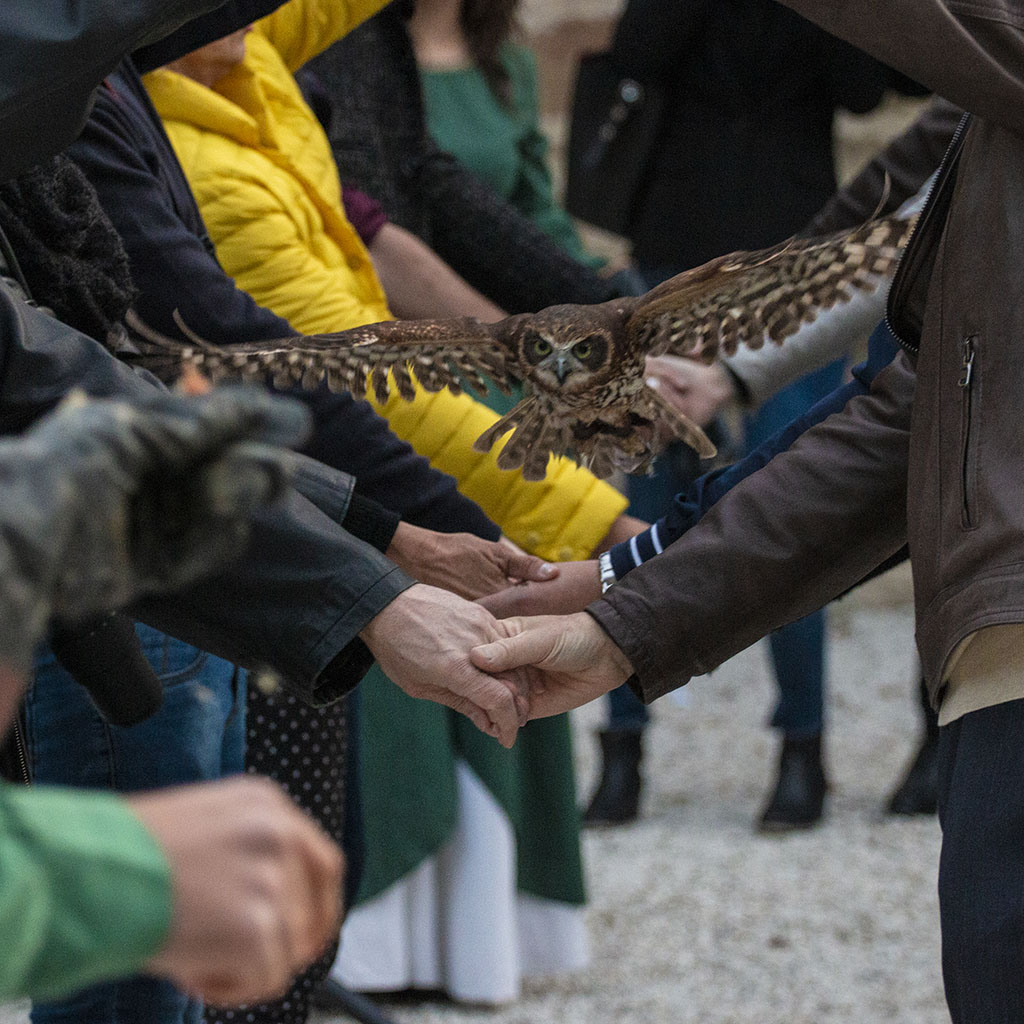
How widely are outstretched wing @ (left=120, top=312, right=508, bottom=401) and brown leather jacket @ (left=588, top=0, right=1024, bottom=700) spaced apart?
0.30 metres

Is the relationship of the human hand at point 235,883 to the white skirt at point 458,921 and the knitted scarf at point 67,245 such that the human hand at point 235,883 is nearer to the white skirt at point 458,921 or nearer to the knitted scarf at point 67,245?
the knitted scarf at point 67,245

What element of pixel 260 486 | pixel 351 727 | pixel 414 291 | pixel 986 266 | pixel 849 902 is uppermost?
pixel 260 486

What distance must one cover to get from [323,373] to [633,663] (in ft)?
1.51

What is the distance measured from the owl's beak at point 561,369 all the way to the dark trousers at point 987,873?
1.78 ft

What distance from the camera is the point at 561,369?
1.52 meters

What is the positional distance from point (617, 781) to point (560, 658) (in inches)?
90.1

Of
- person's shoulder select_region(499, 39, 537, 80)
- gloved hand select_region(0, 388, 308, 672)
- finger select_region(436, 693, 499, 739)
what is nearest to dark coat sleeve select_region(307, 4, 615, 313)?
person's shoulder select_region(499, 39, 537, 80)

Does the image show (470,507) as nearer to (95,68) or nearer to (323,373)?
(323,373)

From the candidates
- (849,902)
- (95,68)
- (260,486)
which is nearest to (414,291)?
(95,68)

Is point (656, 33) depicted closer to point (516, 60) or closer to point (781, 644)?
point (516, 60)

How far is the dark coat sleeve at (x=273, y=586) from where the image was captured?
4.12ft

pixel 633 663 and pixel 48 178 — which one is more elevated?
pixel 48 178

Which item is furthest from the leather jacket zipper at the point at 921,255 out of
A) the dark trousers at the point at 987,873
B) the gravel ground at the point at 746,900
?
the gravel ground at the point at 746,900

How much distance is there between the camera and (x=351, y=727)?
2484 mm
